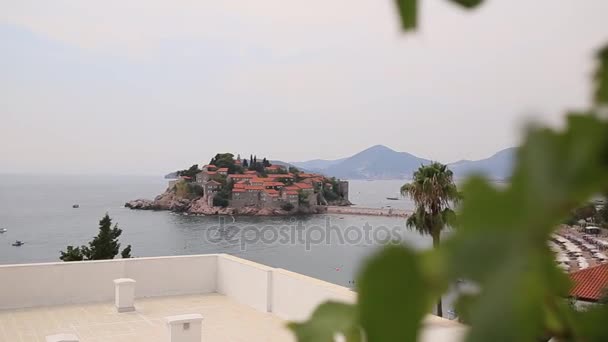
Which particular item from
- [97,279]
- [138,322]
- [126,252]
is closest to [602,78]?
[138,322]

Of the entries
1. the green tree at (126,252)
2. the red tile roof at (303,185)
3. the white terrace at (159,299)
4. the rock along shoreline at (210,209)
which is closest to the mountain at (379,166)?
the red tile roof at (303,185)

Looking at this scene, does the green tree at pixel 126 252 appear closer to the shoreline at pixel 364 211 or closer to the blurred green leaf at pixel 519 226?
the shoreline at pixel 364 211

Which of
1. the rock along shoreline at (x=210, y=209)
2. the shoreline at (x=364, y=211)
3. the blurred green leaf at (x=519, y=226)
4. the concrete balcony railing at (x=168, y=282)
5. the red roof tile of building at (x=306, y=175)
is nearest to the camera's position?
the blurred green leaf at (x=519, y=226)

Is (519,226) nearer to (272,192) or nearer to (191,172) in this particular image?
(272,192)

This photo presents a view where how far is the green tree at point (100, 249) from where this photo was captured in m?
17.6

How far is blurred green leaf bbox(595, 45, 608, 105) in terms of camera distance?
0.14 meters

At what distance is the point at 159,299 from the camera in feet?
29.3

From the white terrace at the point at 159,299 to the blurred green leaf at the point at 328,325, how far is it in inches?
250

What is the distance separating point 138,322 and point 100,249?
11387 mm

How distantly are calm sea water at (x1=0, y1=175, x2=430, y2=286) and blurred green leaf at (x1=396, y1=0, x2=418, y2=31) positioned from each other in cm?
1757

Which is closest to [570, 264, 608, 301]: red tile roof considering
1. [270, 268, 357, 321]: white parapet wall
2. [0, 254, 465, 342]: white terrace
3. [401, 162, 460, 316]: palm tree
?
[0, 254, 465, 342]: white terrace

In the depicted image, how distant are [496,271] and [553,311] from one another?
0.07 m

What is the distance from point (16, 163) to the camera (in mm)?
32156

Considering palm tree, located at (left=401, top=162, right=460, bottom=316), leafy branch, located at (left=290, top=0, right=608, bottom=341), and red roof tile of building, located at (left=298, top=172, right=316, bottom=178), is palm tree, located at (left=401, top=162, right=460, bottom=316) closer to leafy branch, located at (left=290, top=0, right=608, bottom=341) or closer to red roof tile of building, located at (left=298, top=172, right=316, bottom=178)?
red roof tile of building, located at (left=298, top=172, right=316, bottom=178)
